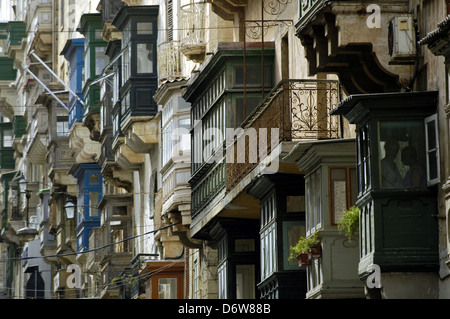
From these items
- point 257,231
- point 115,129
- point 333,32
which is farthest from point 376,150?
point 115,129

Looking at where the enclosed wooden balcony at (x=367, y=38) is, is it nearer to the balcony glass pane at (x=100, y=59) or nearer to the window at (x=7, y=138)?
the balcony glass pane at (x=100, y=59)

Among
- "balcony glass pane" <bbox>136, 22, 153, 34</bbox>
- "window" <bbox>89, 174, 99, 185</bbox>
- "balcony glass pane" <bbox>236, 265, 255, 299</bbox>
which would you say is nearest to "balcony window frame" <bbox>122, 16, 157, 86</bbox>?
"balcony glass pane" <bbox>136, 22, 153, 34</bbox>

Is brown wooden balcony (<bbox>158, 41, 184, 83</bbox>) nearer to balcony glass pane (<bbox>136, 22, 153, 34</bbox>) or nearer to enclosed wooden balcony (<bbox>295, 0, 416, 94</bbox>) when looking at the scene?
balcony glass pane (<bbox>136, 22, 153, 34</bbox>)

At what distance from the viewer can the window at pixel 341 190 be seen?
30.7 m

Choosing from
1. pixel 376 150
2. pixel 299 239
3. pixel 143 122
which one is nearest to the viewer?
pixel 376 150

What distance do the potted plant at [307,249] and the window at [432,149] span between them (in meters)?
4.50

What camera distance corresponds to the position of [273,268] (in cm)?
3450

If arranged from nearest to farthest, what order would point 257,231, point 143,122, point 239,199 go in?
point 239,199
point 257,231
point 143,122

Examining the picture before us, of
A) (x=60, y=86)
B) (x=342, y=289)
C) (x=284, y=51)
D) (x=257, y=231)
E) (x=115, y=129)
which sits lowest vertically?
(x=342, y=289)

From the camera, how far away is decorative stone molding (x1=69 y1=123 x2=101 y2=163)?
67.6 m

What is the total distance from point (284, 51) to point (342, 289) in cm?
822

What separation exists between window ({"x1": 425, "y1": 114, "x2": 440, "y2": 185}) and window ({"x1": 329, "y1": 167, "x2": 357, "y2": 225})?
13.0ft

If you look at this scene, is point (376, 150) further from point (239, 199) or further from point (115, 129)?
point (115, 129)

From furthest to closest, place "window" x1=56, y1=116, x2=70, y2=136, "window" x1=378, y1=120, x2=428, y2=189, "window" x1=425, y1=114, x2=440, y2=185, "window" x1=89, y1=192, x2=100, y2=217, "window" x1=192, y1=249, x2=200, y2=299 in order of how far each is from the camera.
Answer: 1. "window" x1=56, y1=116, x2=70, y2=136
2. "window" x1=89, y1=192, x2=100, y2=217
3. "window" x1=192, y1=249, x2=200, y2=299
4. "window" x1=378, y1=120, x2=428, y2=189
5. "window" x1=425, y1=114, x2=440, y2=185
